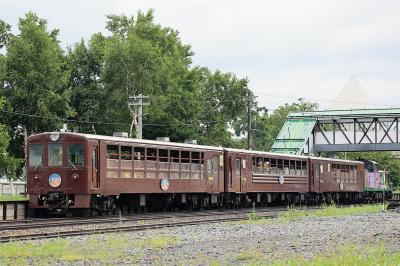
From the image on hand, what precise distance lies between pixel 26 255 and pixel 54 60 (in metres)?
38.0

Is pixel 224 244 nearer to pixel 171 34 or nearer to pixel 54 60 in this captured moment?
pixel 54 60

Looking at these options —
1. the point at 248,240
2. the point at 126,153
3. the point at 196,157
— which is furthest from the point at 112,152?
the point at 248,240

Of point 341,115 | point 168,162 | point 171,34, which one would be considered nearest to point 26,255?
point 168,162

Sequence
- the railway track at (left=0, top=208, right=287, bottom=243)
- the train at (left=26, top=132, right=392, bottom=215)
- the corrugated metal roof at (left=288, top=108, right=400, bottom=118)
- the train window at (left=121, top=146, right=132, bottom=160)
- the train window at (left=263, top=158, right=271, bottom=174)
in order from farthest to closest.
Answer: the corrugated metal roof at (left=288, top=108, right=400, bottom=118)
the train window at (left=263, top=158, right=271, bottom=174)
the train window at (left=121, top=146, right=132, bottom=160)
the train at (left=26, top=132, right=392, bottom=215)
the railway track at (left=0, top=208, right=287, bottom=243)

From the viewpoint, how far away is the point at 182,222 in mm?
24844

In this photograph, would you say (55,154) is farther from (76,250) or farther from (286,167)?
(286,167)

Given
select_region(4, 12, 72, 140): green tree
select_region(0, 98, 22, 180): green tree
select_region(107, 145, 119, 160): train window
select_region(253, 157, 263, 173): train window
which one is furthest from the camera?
select_region(4, 12, 72, 140): green tree

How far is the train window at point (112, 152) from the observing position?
27547 mm

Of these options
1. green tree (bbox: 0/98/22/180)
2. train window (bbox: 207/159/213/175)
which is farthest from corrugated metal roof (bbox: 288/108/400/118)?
train window (bbox: 207/159/213/175)

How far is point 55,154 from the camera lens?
89.7 feet

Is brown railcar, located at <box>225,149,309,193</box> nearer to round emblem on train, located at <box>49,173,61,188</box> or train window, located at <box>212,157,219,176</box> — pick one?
train window, located at <box>212,157,219,176</box>

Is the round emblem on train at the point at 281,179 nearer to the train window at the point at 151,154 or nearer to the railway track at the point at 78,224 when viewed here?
→ the train window at the point at 151,154

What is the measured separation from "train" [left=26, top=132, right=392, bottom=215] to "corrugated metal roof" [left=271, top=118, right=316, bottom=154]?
2182cm

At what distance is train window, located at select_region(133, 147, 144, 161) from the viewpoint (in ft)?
94.9
